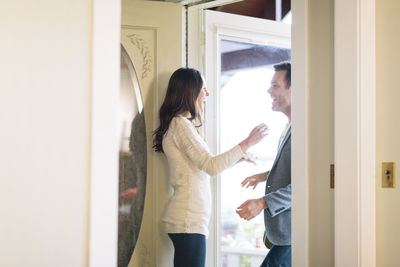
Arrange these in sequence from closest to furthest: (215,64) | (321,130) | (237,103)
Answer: (321,130), (215,64), (237,103)

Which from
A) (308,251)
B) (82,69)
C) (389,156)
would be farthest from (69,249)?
(389,156)

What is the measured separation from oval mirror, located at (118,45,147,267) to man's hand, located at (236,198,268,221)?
56 cm

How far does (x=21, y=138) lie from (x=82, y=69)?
8.7 inches

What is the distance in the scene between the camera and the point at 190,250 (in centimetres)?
218

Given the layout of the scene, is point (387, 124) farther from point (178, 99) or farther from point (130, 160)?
point (130, 160)

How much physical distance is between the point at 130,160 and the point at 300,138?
1019mm

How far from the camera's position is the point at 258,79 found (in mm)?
2895

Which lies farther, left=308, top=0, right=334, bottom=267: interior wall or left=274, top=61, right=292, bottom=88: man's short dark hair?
left=274, top=61, right=292, bottom=88: man's short dark hair

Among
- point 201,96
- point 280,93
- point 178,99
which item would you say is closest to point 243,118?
point 280,93

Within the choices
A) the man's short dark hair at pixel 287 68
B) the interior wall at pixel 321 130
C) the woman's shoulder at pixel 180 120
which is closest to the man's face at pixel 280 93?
the man's short dark hair at pixel 287 68

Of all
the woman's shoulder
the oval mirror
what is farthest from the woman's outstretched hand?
the oval mirror

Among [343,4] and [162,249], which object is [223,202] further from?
[343,4]

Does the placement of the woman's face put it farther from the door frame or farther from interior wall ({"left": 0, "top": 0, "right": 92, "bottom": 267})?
interior wall ({"left": 0, "top": 0, "right": 92, "bottom": 267})

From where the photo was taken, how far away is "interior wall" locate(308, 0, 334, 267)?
5.62 feet
